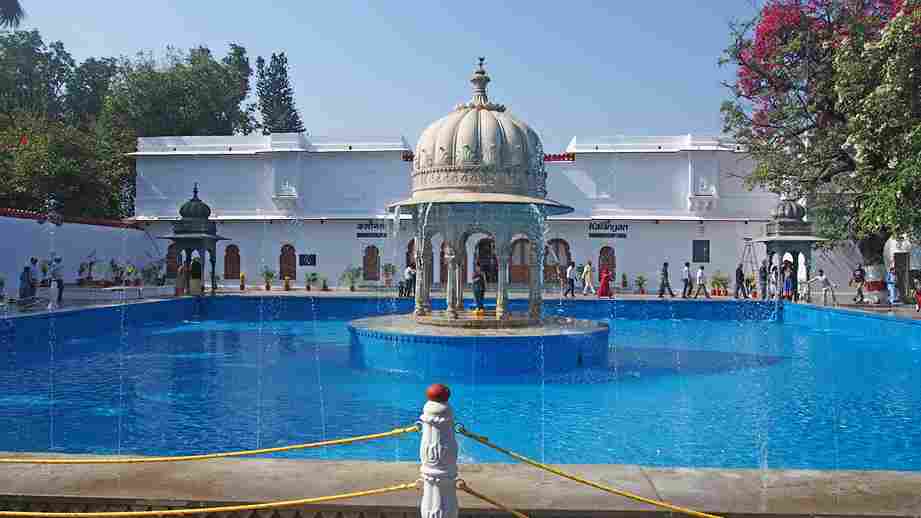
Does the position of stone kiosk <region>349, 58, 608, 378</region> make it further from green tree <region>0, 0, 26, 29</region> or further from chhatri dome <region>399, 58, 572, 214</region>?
green tree <region>0, 0, 26, 29</region>

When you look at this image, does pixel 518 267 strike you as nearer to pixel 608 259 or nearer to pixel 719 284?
pixel 608 259

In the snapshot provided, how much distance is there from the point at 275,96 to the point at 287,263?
2325cm

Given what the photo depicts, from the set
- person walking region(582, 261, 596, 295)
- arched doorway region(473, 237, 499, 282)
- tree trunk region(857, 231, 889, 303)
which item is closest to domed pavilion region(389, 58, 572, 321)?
person walking region(582, 261, 596, 295)

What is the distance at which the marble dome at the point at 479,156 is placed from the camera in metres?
13.4

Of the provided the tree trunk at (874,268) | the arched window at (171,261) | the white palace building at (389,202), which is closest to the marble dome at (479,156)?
the tree trunk at (874,268)

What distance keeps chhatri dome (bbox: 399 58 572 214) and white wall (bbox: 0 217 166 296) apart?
14.3m

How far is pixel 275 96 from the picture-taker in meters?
52.1

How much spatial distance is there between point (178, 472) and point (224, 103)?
41.3 metres

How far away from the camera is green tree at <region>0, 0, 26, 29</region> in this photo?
23422 millimetres

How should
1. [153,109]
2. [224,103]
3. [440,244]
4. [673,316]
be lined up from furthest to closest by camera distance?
[224,103], [153,109], [440,244], [673,316]

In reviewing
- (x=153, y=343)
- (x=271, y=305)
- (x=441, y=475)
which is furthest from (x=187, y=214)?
(x=441, y=475)

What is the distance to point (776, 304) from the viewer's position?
22609 mm

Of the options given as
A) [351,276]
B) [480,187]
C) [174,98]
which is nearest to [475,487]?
[480,187]

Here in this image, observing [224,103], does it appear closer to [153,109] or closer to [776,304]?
[153,109]
